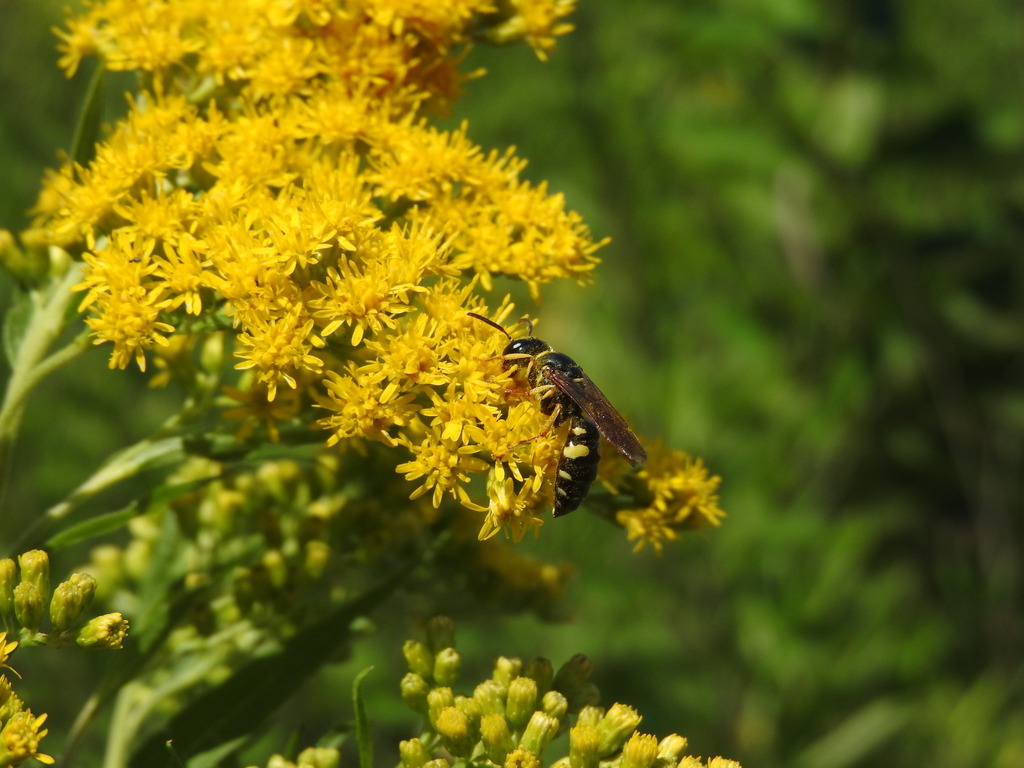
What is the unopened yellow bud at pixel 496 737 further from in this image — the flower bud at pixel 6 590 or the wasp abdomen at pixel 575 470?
the flower bud at pixel 6 590

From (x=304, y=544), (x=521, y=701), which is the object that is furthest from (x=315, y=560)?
(x=521, y=701)

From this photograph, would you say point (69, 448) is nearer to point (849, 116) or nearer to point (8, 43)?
point (8, 43)

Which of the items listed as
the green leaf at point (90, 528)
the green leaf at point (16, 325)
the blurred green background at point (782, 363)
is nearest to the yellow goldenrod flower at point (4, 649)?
the green leaf at point (90, 528)

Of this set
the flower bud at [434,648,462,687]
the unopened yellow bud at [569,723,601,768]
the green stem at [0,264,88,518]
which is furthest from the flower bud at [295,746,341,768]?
the green stem at [0,264,88,518]

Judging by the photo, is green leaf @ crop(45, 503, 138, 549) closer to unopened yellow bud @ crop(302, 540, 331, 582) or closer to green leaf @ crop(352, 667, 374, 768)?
unopened yellow bud @ crop(302, 540, 331, 582)

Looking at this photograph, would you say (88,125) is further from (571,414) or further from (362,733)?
(362,733)

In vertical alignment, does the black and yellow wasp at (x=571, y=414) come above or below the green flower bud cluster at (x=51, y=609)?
above

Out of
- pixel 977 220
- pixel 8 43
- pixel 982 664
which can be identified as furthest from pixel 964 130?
pixel 8 43
